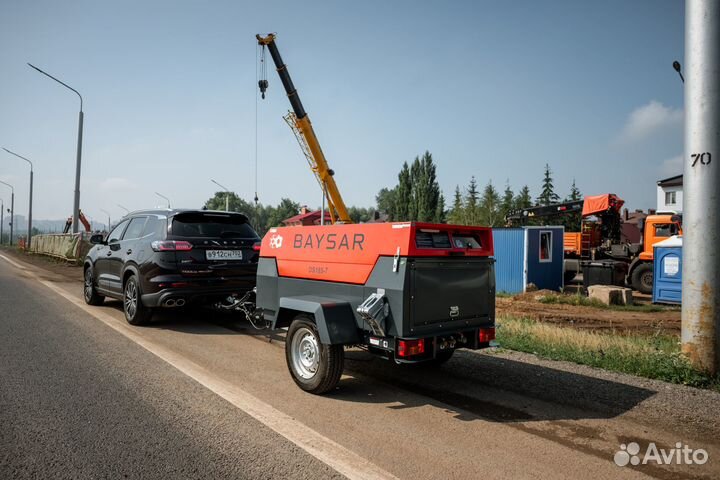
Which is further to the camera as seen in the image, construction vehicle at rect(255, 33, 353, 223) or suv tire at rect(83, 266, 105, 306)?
construction vehicle at rect(255, 33, 353, 223)

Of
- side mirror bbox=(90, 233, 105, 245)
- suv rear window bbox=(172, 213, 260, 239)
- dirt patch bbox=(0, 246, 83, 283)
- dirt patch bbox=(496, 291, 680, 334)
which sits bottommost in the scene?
dirt patch bbox=(496, 291, 680, 334)

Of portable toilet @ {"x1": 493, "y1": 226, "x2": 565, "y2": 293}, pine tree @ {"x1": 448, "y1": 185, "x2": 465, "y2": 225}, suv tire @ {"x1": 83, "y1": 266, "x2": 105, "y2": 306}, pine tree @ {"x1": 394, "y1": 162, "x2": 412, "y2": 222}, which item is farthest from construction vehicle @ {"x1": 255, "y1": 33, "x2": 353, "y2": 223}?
pine tree @ {"x1": 394, "y1": 162, "x2": 412, "y2": 222}

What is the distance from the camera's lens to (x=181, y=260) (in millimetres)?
7566

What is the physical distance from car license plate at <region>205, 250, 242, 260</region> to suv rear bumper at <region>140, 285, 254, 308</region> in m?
0.52

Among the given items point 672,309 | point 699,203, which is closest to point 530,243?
point 672,309

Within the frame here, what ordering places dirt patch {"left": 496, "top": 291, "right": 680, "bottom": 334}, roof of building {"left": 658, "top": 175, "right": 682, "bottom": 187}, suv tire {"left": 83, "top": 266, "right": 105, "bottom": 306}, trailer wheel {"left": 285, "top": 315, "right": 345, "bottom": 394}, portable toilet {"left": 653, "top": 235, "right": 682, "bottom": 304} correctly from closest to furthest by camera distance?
trailer wheel {"left": 285, "top": 315, "right": 345, "bottom": 394} < suv tire {"left": 83, "top": 266, "right": 105, "bottom": 306} < dirt patch {"left": 496, "top": 291, "right": 680, "bottom": 334} < portable toilet {"left": 653, "top": 235, "right": 682, "bottom": 304} < roof of building {"left": 658, "top": 175, "right": 682, "bottom": 187}

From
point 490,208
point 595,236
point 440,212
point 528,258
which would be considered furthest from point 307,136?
point 440,212

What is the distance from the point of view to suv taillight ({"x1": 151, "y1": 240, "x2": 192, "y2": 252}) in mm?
7550

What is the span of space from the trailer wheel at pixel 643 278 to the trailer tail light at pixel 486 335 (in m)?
14.8

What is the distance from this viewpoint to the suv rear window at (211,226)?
25.7 feet

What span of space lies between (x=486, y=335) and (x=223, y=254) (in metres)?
4.80

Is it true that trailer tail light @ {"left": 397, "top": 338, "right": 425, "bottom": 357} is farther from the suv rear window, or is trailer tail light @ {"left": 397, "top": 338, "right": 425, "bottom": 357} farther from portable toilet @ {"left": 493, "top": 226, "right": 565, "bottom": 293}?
portable toilet @ {"left": 493, "top": 226, "right": 565, "bottom": 293}

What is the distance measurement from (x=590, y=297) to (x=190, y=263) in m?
12.7

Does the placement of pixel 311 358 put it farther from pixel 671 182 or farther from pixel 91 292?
pixel 671 182
